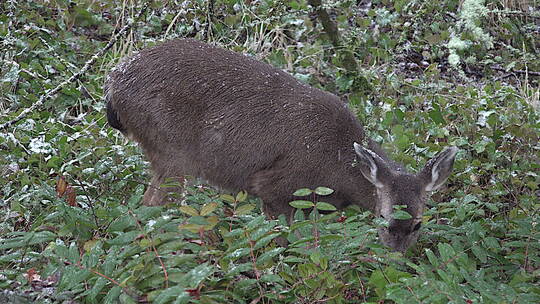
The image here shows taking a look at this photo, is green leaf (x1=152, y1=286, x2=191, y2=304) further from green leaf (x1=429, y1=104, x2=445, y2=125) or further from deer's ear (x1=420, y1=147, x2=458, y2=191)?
green leaf (x1=429, y1=104, x2=445, y2=125)

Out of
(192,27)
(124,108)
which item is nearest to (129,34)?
(192,27)

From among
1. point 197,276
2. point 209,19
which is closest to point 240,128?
point 197,276

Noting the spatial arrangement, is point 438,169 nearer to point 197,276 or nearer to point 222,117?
point 222,117

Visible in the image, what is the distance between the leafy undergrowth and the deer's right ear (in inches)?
15.1

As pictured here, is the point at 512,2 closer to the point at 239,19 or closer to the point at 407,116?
the point at 407,116

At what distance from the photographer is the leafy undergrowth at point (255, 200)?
4184 mm

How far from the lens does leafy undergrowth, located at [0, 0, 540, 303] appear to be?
4184 mm

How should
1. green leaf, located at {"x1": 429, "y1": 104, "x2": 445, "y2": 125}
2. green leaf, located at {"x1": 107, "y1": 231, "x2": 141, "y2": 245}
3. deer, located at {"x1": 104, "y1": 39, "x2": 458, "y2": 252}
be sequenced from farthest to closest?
1. green leaf, located at {"x1": 429, "y1": 104, "x2": 445, "y2": 125}
2. deer, located at {"x1": 104, "y1": 39, "x2": 458, "y2": 252}
3. green leaf, located at {"x1": 107, "y1": 231, "x2": 141, "y2": 245}

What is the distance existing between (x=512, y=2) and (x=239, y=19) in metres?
3.15

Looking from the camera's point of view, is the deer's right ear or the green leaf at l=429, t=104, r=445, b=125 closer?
the deer's right ear

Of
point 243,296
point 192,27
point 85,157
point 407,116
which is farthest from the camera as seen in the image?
point 192,27

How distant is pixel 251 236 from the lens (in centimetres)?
418

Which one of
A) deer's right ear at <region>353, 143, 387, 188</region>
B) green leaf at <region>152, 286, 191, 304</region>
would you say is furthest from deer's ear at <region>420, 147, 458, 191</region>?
green leaf at <region>152, 286, 191, 304</region>

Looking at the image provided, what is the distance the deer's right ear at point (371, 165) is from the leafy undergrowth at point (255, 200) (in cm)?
38
